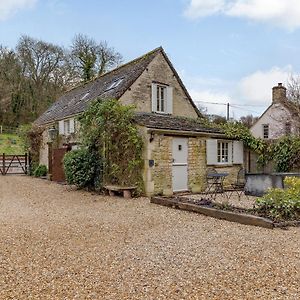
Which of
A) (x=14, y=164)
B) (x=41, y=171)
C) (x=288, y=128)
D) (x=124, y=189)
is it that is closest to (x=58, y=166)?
(x=41, y=171)

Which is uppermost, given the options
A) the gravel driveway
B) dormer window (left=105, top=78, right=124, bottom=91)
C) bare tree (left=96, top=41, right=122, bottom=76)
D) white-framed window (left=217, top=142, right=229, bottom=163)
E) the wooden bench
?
bare tree (left=96, top=41, right=122, bottom=76)

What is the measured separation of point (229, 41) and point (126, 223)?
25.1ft

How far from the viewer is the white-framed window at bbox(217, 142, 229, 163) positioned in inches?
602

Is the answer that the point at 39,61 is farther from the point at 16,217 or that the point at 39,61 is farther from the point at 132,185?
the point at 16,217

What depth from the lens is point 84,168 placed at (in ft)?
46.4

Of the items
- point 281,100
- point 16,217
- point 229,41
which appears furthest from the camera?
point 281,100

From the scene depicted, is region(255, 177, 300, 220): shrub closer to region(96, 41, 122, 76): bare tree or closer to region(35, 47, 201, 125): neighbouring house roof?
region(35, 47, 201, 125): neighbouring house roof

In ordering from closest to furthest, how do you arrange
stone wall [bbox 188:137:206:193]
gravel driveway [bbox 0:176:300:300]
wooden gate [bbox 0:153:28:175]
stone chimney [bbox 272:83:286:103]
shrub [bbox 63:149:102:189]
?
gravel driveway [bbox 0:176:300:300] → stone wall [bbox 188:137:206:193] → shrub [bbox 63:149:102:189] → wooden gate [bbox 0:153:28:175] → stone chimney [bbox 272:83:286:103]

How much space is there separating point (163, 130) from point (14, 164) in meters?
16.9

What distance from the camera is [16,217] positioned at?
895cm

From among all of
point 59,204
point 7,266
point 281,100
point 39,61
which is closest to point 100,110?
point 59,204

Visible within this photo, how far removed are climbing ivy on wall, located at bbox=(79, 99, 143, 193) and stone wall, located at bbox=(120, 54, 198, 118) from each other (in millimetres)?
1801

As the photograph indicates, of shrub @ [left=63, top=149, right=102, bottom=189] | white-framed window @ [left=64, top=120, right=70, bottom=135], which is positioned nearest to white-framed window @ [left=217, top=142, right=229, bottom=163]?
shrub @ [left=63, top=149, right=102, bottom=189]

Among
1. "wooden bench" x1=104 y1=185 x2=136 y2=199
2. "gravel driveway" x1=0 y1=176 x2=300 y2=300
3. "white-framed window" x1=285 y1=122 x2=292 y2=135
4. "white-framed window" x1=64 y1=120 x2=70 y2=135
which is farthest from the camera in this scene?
"white-framed window" x1=285 y1=122 x2=292 y2=135
